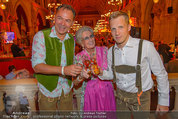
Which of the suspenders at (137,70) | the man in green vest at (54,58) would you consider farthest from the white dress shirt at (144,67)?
the man in green vest at (54,58)

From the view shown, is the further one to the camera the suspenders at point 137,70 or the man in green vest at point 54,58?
the man in green vest at point 54,58

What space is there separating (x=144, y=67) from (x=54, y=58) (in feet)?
4.28

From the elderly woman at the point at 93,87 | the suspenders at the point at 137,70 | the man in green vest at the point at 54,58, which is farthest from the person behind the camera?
the elderly woman at the point at 93,87

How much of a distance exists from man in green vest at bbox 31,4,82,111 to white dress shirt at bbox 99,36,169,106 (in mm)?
794

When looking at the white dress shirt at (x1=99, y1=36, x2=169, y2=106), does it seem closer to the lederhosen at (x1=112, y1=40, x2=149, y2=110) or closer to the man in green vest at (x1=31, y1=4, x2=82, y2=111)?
the lederhosen at (x1=112, y1=40, x2=149, y2=110)

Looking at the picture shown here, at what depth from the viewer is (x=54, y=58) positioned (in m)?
2.02

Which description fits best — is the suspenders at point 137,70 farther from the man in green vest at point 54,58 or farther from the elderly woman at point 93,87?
the man in green vest at point 54,58

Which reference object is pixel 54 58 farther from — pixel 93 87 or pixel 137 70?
pixel 137 70

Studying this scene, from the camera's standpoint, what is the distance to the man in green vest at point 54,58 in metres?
1.92

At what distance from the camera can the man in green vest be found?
1.92 meters

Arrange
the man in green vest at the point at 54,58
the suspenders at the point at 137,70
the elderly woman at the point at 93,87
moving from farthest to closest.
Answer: the elderly woman at the point at 93,87 < the man in green vest at the point at 54,58 < the suspenders at the point at 137,70

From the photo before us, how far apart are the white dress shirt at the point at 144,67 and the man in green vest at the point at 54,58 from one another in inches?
31.3

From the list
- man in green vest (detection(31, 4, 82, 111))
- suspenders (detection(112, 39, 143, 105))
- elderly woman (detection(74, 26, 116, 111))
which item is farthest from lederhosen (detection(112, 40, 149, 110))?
man in green vest (detection(31, 4, 82, 111))

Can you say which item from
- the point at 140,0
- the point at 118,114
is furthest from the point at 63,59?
the point at 140,0
